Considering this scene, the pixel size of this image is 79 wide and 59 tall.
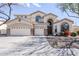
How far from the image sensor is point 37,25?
13.4ft

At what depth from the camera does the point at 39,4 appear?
4.00 meters

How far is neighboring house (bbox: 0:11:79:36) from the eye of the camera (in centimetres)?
403

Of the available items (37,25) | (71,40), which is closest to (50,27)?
(37,25)

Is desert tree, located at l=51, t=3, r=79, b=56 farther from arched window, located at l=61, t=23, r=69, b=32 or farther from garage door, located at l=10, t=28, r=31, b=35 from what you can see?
garage door, located at l=10, t=28, r=31, b=35

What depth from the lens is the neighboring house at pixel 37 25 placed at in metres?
4.03

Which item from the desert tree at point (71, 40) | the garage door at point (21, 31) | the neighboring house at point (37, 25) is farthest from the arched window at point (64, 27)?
the garage door at point (21, 31)

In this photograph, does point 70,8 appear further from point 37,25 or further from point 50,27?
point 37,25

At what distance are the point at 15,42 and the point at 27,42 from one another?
0.17 metres

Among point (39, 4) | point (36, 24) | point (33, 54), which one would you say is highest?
point (39, 4)

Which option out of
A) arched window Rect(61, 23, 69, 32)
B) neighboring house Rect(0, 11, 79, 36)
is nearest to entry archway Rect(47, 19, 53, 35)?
neighboring house Rect(0, 11, 79, 36)

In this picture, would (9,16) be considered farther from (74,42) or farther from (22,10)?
(74,42)

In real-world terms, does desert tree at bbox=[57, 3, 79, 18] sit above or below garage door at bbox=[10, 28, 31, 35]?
above

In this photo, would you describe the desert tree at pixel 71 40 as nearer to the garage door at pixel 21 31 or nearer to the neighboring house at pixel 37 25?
the neighboring house at pixel 37 25

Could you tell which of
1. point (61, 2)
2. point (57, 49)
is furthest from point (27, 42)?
point (61, 2)
